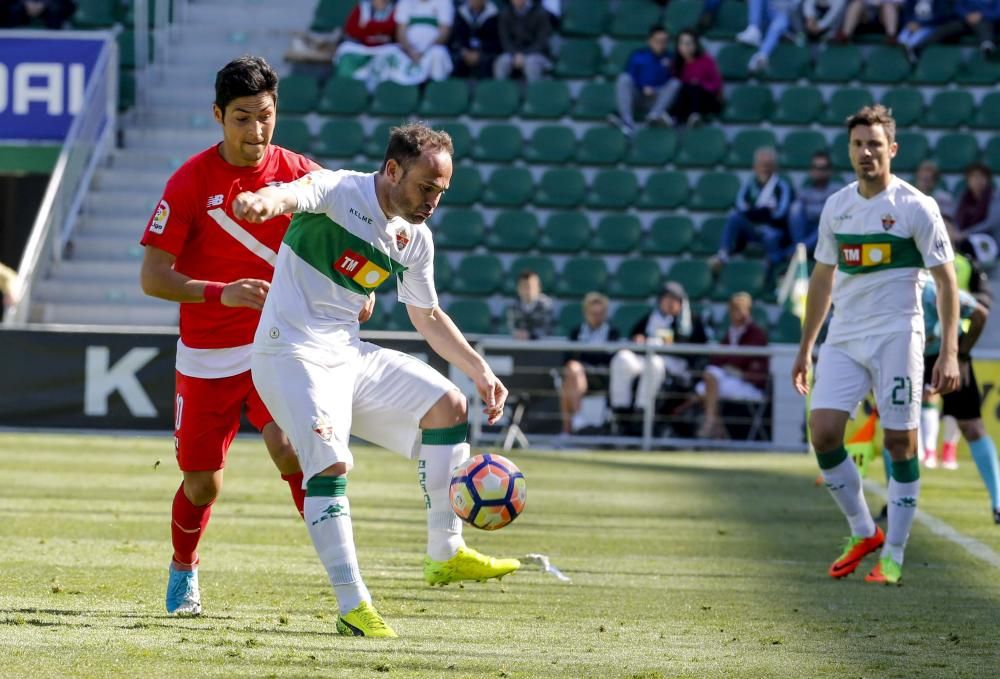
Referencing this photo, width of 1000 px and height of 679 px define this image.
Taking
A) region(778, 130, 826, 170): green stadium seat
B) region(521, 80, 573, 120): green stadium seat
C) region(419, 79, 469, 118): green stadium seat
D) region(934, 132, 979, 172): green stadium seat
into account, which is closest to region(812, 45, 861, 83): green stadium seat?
region(778, 130, 826, 170): green stadium seat

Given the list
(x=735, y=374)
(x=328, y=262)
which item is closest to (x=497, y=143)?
(x=735, y=374)

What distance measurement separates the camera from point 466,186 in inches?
786

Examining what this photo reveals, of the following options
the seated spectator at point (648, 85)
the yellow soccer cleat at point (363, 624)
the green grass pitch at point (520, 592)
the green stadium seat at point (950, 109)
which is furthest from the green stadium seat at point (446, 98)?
the yellow soccer cleat at point (363, 624)

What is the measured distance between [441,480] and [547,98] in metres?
15.0

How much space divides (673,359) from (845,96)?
17.3ft

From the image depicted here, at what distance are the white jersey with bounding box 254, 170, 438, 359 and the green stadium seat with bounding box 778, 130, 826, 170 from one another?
1472 centimetres

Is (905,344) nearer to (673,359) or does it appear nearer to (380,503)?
(380,503)

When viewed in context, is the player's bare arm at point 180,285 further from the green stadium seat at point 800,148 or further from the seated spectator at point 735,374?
the green stadium seat at point 800,148

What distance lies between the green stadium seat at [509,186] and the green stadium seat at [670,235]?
171cm

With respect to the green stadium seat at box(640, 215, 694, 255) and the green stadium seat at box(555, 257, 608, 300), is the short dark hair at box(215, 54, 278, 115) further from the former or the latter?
the green stadium seat at box(640, 215, 694, 255)

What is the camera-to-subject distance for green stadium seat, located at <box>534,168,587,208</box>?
20.0 m

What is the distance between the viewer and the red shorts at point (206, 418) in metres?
6.13

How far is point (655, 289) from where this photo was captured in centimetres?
1916

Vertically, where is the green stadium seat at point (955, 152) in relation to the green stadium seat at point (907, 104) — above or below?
below
